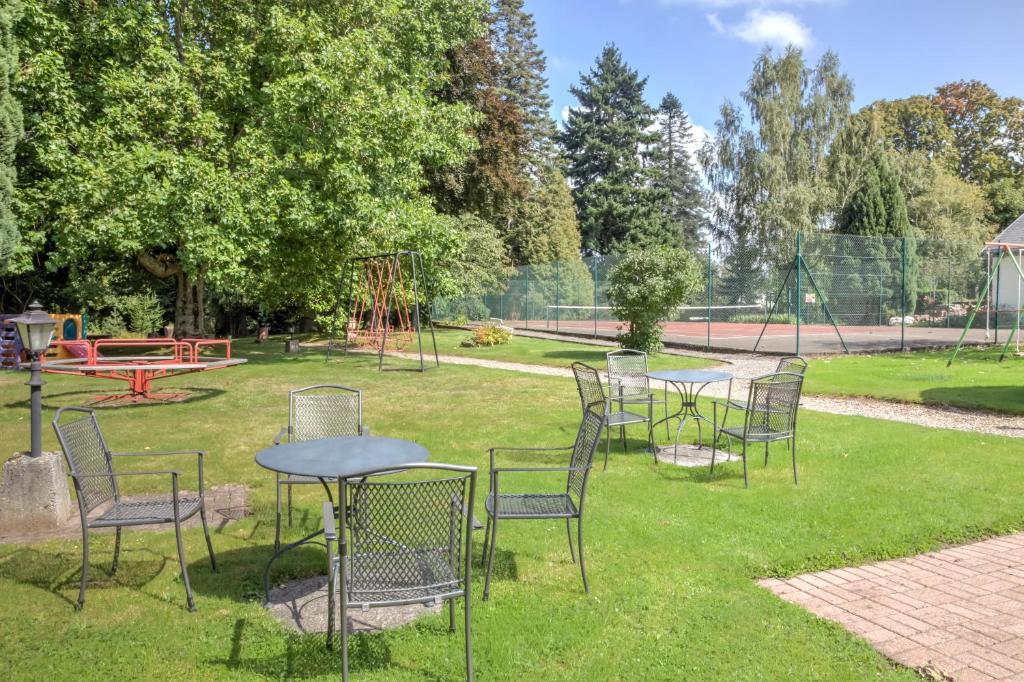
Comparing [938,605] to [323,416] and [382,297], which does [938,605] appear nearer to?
[323,416]

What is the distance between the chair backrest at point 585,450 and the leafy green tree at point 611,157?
49532 mm

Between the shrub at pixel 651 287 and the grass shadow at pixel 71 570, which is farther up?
the shrub at pixel 651 287

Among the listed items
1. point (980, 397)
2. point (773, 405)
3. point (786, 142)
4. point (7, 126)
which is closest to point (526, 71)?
point (786, 142)

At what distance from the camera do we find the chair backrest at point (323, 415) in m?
4.86

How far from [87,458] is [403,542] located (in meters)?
2.07

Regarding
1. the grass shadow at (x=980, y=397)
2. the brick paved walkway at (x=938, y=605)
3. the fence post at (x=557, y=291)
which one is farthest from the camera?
the fence post at (x=557, y=291)

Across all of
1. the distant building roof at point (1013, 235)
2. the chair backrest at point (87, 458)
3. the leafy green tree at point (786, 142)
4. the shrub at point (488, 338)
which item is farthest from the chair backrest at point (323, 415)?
the leafy green tree at point (786, 142)

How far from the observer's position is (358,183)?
1527 centimetres

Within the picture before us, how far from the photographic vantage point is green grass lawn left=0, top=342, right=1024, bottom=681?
10.2ft

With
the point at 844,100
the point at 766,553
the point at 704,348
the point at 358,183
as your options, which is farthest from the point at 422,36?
the point at 844,100

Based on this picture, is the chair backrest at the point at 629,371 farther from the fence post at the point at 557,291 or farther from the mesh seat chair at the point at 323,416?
the fence post at the point at 557,291

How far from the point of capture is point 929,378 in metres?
12.3

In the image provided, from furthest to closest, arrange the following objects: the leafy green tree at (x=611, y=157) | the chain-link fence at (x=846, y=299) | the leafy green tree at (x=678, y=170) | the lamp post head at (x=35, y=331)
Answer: the leafy green tree at (x=678, y=170), the leafy green tree at (x=611, y=157), the chain-link fence at (x=846, y=299), the lamp post head at (x=35, y=331)

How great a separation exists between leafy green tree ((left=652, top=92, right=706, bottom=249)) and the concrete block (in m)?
55.7
